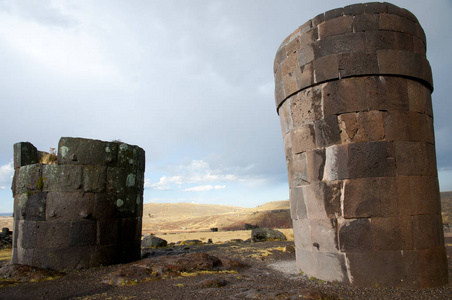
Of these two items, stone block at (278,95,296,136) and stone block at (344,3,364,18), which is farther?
stone block at (278,95,296,136)

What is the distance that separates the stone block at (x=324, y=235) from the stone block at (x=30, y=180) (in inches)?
246

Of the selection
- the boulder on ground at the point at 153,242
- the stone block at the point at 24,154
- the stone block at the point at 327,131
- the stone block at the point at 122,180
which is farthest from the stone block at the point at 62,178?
the boulder on ground at the point at 153,242

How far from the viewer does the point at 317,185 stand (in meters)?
5.61

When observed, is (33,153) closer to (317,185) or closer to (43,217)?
(43,217)

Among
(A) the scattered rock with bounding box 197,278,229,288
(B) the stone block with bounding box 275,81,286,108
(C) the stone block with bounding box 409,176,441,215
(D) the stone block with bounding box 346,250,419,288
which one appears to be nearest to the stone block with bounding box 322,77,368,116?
(B) the stone block with bounding box 275,81,286,108

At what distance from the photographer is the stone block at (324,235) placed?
5375 millimetres

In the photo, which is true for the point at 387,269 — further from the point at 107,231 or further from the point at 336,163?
the point at 107,231

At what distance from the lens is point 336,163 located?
5.43 m

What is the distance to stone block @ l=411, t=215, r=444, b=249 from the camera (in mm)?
5156

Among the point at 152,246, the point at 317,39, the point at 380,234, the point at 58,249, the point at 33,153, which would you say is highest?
the point at 317,39

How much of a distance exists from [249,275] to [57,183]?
4.86 meters

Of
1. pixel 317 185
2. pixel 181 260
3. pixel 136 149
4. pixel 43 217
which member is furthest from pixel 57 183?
pixel 317 185

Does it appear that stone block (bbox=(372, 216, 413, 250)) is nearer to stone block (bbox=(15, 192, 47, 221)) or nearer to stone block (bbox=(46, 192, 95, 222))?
stone block (bbox=(46, 192, 95, 222))

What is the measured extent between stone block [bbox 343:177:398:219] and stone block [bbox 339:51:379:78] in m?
1.75
